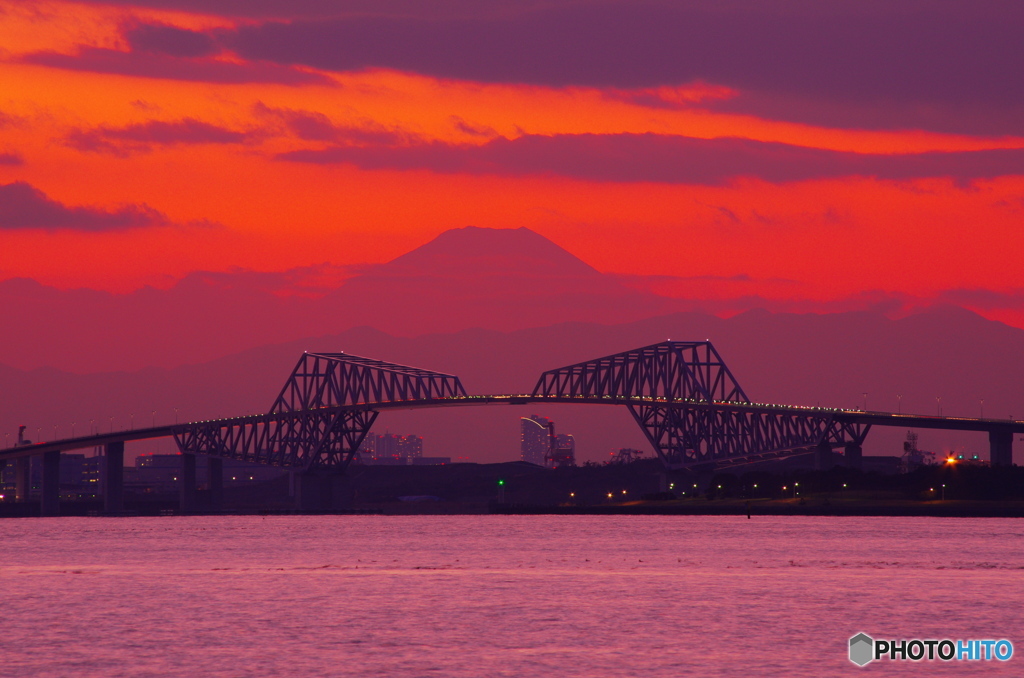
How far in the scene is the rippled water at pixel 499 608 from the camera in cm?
4188

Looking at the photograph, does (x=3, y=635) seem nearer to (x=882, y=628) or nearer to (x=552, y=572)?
(x=882, y=628)

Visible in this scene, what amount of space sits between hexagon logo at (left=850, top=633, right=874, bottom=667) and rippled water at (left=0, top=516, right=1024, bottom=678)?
403mm

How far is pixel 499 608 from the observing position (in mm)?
58281

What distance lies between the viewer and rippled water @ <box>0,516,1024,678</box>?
4188 cm

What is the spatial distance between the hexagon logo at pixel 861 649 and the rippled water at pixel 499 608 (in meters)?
0.40

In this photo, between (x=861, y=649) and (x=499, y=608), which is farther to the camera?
(x=499, y=608)

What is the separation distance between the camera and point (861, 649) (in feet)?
142

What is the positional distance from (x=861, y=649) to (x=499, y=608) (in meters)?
18.3

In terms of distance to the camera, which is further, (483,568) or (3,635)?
(483,568)

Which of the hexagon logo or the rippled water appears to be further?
the rippled water

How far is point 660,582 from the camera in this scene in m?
72.2

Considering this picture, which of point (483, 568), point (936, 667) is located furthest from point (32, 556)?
point (936, 667)

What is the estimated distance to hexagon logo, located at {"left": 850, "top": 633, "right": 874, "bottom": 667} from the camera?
41.4 m

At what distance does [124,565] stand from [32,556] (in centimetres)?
1495
